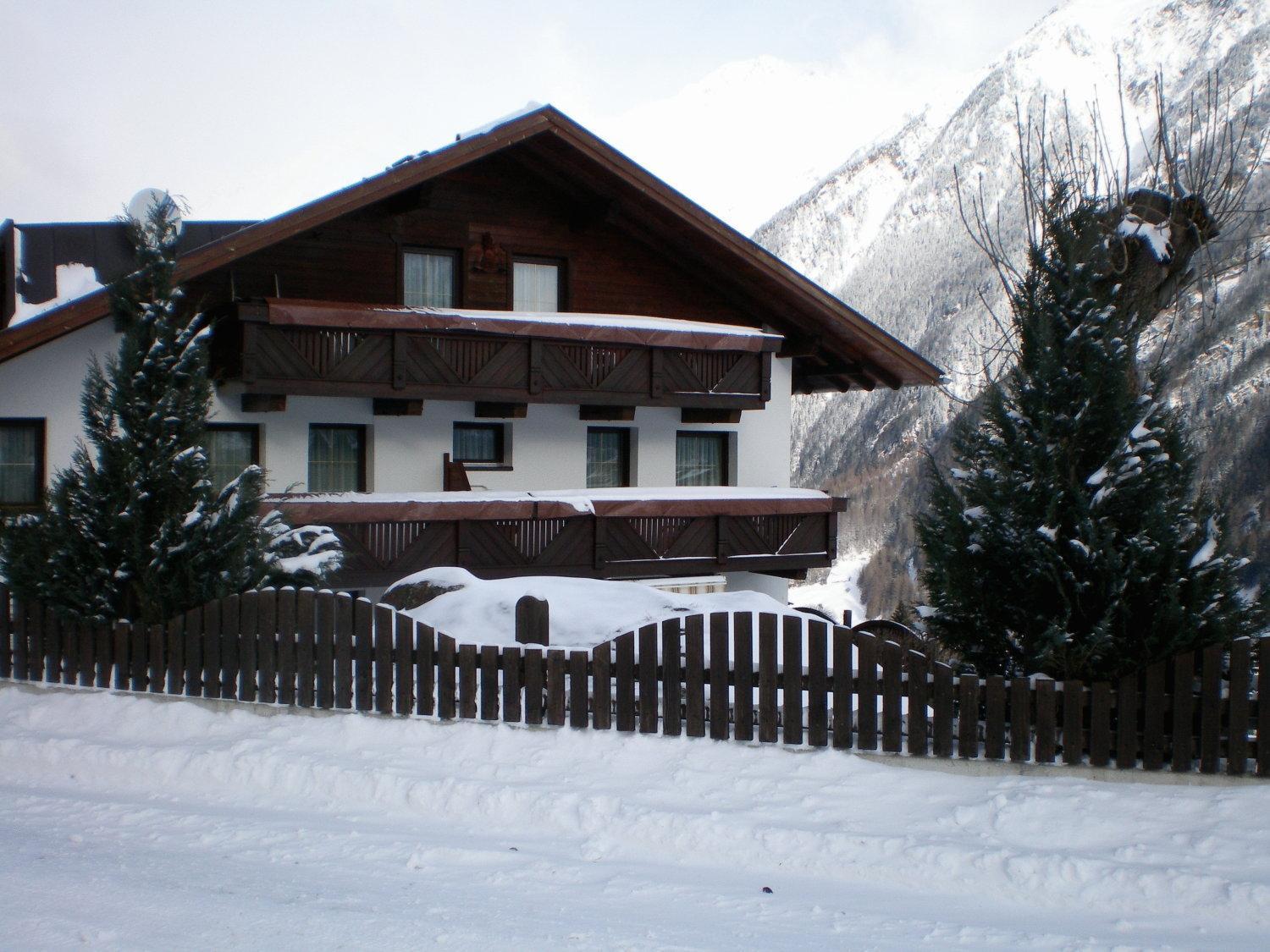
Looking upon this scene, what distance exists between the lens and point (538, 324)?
1741 cm

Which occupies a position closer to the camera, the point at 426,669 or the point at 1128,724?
the point at 1128,724

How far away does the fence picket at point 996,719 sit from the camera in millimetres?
7375

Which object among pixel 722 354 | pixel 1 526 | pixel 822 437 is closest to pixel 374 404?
pixel 722 354

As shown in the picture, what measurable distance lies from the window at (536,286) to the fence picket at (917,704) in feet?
41.4

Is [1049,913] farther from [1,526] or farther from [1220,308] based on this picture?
[1220,308]

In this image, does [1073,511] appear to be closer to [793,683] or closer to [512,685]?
[793,683]

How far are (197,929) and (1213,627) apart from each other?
6.31 meters

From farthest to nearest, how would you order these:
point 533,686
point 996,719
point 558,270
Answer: point 558,270
point 533,686
point 996,719

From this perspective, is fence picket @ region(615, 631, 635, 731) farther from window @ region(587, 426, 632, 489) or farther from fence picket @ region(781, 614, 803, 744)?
window @ region(587, 426, 632, 489)

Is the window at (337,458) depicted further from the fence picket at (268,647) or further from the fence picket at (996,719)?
the fence picket at (996,719)

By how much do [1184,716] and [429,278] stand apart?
13.7m

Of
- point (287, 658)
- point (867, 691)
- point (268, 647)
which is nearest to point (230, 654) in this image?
point (268, 647)

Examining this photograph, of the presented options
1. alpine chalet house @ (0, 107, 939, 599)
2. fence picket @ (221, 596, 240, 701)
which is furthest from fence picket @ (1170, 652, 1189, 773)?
alpine chalet house @ (0, 107, 939, 599)

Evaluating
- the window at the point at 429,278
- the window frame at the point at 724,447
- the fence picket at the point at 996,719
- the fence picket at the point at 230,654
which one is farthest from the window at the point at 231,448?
the fence picket at the point at 996,719
